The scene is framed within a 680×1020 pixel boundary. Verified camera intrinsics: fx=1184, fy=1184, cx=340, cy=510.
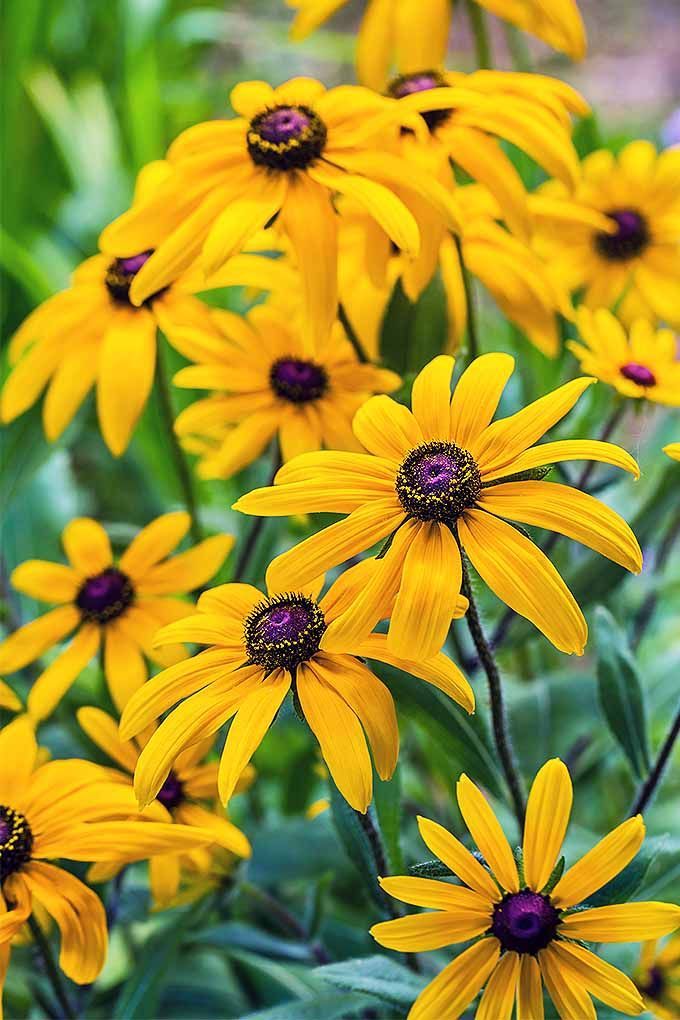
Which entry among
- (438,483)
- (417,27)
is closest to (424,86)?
(417,27)

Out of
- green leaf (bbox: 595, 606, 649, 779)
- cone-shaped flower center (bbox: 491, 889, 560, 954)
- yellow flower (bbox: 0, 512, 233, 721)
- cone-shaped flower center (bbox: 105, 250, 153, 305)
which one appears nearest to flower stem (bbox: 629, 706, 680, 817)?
green leaf (bbox: 595, 606, 649, 779)

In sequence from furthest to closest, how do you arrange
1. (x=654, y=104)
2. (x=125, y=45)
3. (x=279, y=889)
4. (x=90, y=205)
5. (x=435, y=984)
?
(x=654, y=104) < (x=125, y=45) < (x=90, y=205) < (x=279, y=889) < (x=435, y=984)

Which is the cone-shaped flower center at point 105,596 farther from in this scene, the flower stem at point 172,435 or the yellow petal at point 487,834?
the yellow petal at point 487,834

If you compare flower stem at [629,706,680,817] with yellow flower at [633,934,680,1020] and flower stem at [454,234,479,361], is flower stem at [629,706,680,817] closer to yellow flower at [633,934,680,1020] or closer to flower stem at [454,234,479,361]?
yellow flower at [633,934,680,1020]

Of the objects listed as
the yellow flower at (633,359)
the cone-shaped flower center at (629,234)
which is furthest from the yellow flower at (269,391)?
the cone-shaped flower center at (629,234)

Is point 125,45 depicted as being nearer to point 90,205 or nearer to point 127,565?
point 90,205

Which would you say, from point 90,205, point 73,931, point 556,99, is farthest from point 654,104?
point 73,931
